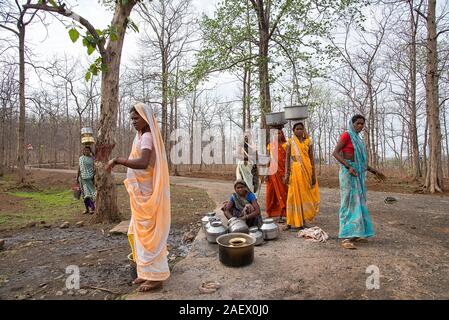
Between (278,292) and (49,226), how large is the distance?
5196mm

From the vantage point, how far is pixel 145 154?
2.67m

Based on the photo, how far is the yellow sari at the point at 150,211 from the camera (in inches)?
104

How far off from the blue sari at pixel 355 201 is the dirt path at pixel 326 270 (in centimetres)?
23

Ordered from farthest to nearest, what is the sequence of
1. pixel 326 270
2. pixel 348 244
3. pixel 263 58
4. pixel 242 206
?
pixel 263 58 → pixel 242 206 → pixel 348 244 → pixel 326 270

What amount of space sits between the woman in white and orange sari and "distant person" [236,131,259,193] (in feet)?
11.9

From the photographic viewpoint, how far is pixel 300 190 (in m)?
4.73

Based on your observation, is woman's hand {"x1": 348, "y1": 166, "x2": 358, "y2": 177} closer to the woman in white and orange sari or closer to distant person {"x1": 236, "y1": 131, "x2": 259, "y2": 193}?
the woman in white and orange sari

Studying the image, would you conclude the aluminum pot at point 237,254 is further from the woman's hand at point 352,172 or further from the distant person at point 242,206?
the woman's hand at point 352,172

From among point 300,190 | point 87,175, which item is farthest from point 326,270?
point 87,175

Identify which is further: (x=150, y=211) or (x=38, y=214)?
(x=38, y=214)

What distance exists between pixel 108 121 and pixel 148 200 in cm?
340

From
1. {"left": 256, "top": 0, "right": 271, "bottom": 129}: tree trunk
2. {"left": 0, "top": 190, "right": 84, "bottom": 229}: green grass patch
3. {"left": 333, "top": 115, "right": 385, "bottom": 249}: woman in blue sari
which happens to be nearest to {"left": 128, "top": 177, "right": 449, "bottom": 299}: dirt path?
{"left": 333, "top": 115, "right": 385, "bottom": 249}: woman in blue sari

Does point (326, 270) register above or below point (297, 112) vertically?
below

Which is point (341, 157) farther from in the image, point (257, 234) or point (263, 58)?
point (263, 58)
